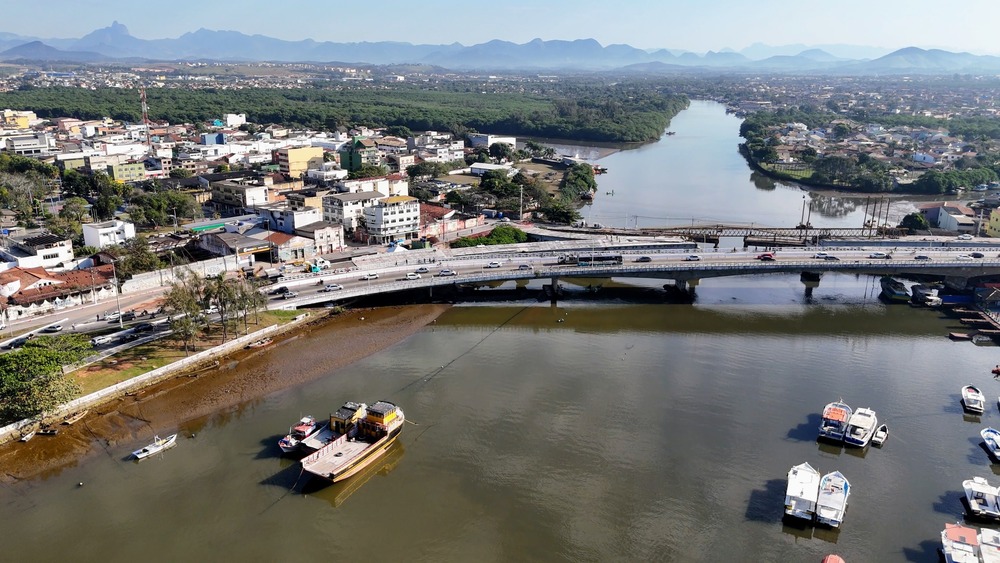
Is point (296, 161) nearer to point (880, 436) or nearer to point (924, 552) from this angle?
point (880, 436)

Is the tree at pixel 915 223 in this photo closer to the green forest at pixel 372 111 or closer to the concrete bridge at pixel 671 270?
the concrete bridge at pixel 671 270

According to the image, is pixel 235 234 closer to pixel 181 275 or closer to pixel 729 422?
pixel 181 275

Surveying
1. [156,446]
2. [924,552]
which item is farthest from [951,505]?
[156,446]

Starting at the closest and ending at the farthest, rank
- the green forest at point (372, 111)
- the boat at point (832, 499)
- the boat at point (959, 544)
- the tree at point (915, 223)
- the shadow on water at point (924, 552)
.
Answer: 1. the boat at point (959, 544)
2. the shadow on water at point (924, 552)
3. the boat at point (832, 499)
4. the tree at point (915, 223)
5. the green forest at point (372, 111)

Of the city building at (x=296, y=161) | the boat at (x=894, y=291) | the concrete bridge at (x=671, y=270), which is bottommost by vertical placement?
the boat at (x=894, y=291)

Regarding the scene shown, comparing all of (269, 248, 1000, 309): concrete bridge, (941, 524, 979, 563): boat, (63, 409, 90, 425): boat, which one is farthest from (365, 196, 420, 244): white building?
(941, 524, 979, 563): boat

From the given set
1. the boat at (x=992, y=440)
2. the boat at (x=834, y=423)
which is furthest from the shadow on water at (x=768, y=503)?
the boat at (x=992, y=440)

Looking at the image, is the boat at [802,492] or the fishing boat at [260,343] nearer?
the boat at [802,492]

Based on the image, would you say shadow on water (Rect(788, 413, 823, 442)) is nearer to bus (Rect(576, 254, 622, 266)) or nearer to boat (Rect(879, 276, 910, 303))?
bus (Rect(576, 254, 622, 266))
